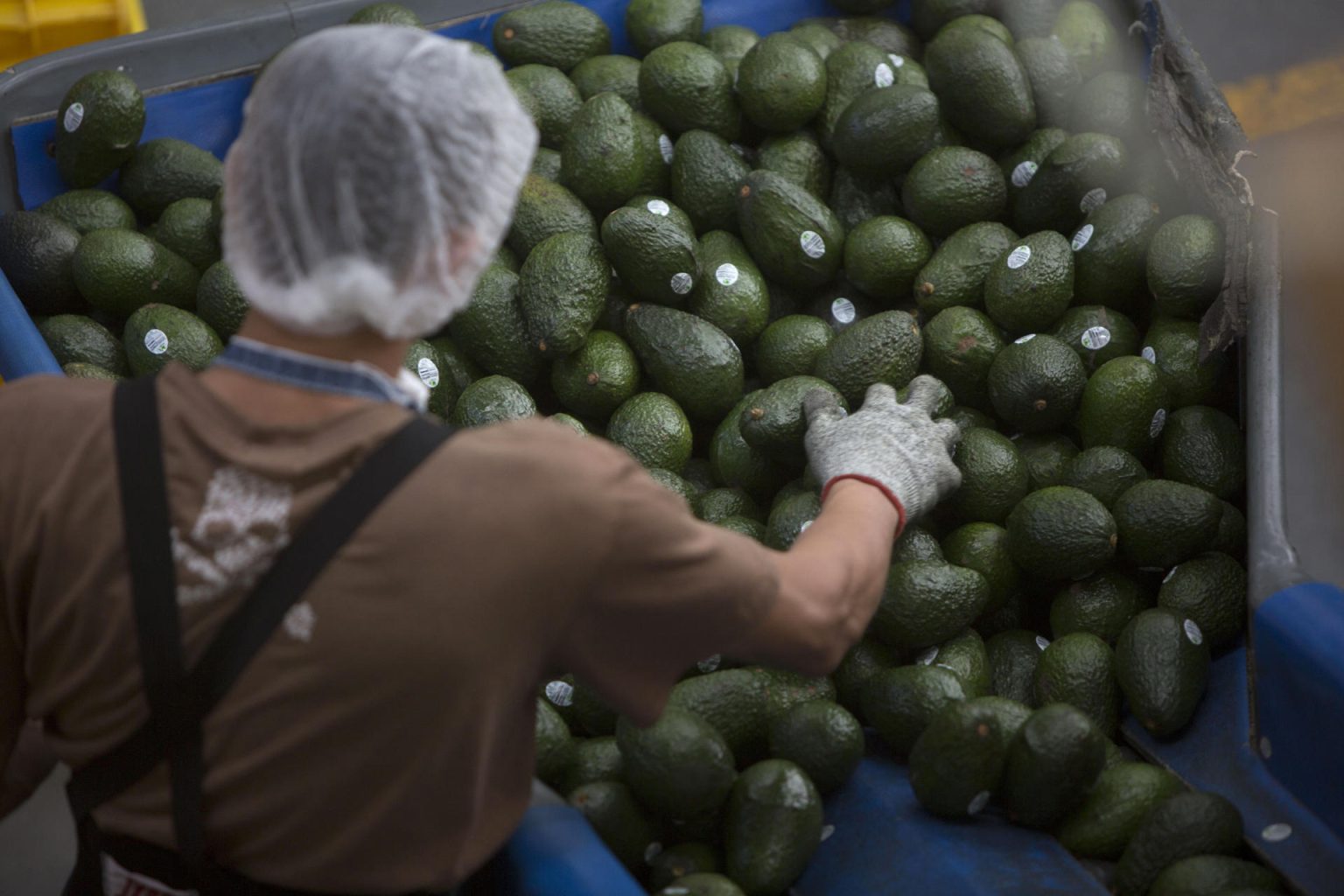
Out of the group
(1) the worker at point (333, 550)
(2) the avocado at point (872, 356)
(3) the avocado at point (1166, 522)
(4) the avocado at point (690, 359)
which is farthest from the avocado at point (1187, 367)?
(1) the worker at point (333, 550)

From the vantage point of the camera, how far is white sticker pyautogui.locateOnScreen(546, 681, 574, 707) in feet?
7.11

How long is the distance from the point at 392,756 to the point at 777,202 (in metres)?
1.81

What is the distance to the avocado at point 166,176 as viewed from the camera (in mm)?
3051

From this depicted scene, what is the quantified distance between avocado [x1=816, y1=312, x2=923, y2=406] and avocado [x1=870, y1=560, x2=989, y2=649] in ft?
1.44

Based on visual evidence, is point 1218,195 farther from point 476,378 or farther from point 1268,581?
point 476,378

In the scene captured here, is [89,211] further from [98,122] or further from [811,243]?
[811,243]

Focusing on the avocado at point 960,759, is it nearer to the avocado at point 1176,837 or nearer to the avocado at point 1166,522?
the avocado at point 1176,837

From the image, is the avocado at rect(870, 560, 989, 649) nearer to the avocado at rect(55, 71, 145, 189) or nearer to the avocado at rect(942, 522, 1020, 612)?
the avocado at rect(942, 522, 1020, 612)

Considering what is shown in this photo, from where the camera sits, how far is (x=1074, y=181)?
9.23 ft

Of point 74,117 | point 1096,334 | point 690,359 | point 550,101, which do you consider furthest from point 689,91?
point 74,117

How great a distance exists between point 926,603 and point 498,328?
3.50ft

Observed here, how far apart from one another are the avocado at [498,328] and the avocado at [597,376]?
8cm

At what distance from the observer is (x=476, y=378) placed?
2764 mm

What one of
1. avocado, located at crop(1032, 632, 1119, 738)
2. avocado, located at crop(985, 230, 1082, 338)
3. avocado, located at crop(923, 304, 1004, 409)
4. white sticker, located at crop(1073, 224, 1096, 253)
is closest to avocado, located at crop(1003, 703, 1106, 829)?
avocado, located at crop(1032, 632, 1119, 738)
